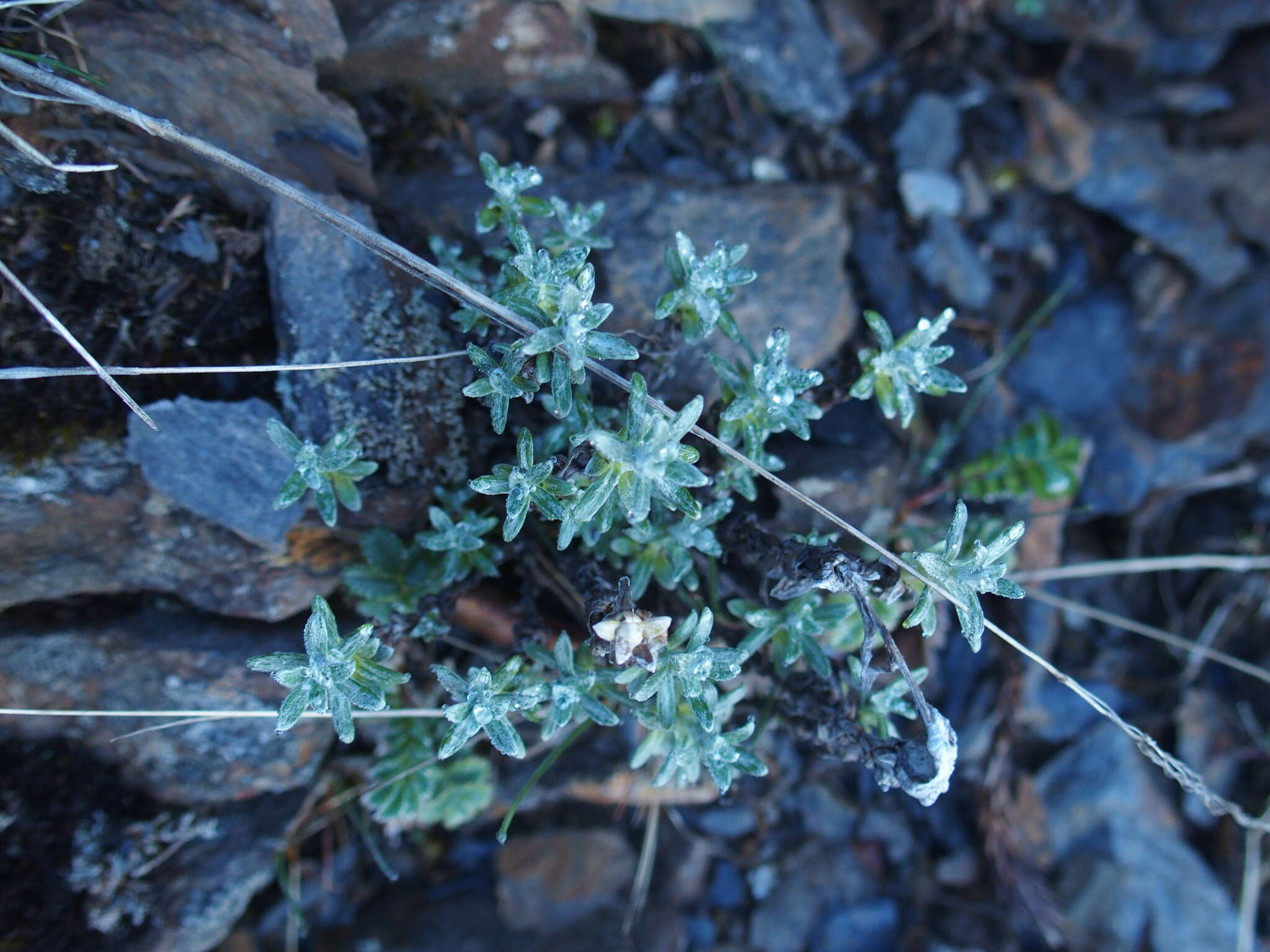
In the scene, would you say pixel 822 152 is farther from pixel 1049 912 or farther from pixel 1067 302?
pixel 1049 912

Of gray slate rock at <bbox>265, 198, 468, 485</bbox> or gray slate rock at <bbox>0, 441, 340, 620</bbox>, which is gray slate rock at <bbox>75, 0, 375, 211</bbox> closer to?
gray slate rock at <bbox>265, 198, 468, 485</bbox>

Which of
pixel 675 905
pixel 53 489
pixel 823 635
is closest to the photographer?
pixel 53 489

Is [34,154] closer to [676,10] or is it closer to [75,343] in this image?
[75,343]

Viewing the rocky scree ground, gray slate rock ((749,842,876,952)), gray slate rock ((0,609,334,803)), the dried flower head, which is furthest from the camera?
gray slate rock ((749,842,876,952))

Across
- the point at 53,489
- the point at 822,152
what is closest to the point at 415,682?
the point at 53,489

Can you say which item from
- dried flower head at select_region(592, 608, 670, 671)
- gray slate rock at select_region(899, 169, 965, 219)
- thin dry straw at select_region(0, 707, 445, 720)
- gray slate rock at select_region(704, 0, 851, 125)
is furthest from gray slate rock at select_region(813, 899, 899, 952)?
gray slate rock at select_region(704, 0, 851, 125)

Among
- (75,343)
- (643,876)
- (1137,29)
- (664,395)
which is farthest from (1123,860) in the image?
(75,343)

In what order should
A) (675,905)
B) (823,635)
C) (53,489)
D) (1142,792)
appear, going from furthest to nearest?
(1142,792) < (675,905) < (823,635) < (53,489)
